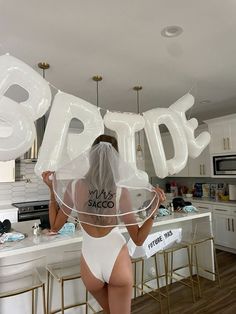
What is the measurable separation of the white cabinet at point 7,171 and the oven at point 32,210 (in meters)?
0.50

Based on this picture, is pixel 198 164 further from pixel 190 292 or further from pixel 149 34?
pixel 149 34

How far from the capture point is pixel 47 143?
1561 millimetres

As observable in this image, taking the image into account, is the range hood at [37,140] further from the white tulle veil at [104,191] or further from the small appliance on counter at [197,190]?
the small appliance on counter at [197,190]

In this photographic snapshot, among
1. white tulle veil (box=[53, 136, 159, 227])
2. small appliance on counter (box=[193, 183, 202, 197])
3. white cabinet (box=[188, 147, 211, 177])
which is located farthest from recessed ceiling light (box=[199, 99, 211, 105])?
white tulle veil (box=[53, 136, 159, 227])

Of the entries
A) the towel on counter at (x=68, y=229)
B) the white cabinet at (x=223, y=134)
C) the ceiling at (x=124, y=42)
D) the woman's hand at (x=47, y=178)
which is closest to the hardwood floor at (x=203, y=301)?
the towel on counter at (x=68, y=229)

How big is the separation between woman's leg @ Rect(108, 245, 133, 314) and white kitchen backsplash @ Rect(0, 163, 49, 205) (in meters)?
3.40

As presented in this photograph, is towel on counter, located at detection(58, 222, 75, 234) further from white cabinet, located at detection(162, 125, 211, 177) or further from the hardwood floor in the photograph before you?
white cabinet, located at detection(162, 125, 211, 177)

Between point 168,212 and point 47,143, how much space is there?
2049mm

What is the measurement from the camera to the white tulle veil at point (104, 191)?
125 centimetres

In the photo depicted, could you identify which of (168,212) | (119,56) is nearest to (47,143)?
(119,56)

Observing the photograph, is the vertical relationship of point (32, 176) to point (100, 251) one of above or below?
above

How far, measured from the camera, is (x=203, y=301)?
2.71 m

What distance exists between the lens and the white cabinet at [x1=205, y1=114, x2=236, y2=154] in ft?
14.1

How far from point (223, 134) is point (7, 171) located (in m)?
3.86
